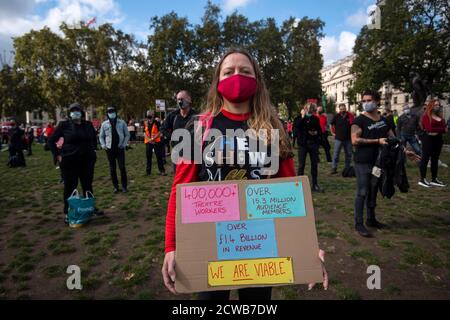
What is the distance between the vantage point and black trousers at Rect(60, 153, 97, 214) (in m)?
5.63

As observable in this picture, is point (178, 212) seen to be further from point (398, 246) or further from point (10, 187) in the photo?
point (10, 187)

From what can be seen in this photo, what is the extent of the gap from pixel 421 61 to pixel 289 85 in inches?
488

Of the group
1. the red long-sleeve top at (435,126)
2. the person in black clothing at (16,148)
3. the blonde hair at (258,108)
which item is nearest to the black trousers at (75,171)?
the blonde hair at (258,108)

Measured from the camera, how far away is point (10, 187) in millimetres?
9180

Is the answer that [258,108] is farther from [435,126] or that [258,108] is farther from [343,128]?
[343,128]

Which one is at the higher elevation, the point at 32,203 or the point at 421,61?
the point at 421,61

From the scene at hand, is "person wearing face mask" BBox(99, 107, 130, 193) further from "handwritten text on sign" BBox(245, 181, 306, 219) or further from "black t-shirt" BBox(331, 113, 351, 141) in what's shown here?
"handwritten text on sign" BBox(245, 181, 306, 219)

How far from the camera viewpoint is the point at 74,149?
562 centimetres

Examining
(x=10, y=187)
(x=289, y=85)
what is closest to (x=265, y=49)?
(x=289, y=85)

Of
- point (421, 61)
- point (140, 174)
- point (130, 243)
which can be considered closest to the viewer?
point (130, 243)

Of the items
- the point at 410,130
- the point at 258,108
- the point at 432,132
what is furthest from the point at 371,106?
the point at 410,130

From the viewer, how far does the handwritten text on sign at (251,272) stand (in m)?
1.68

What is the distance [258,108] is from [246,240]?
87 centimetres

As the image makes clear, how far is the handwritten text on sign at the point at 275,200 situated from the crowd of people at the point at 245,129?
9.1 inches
